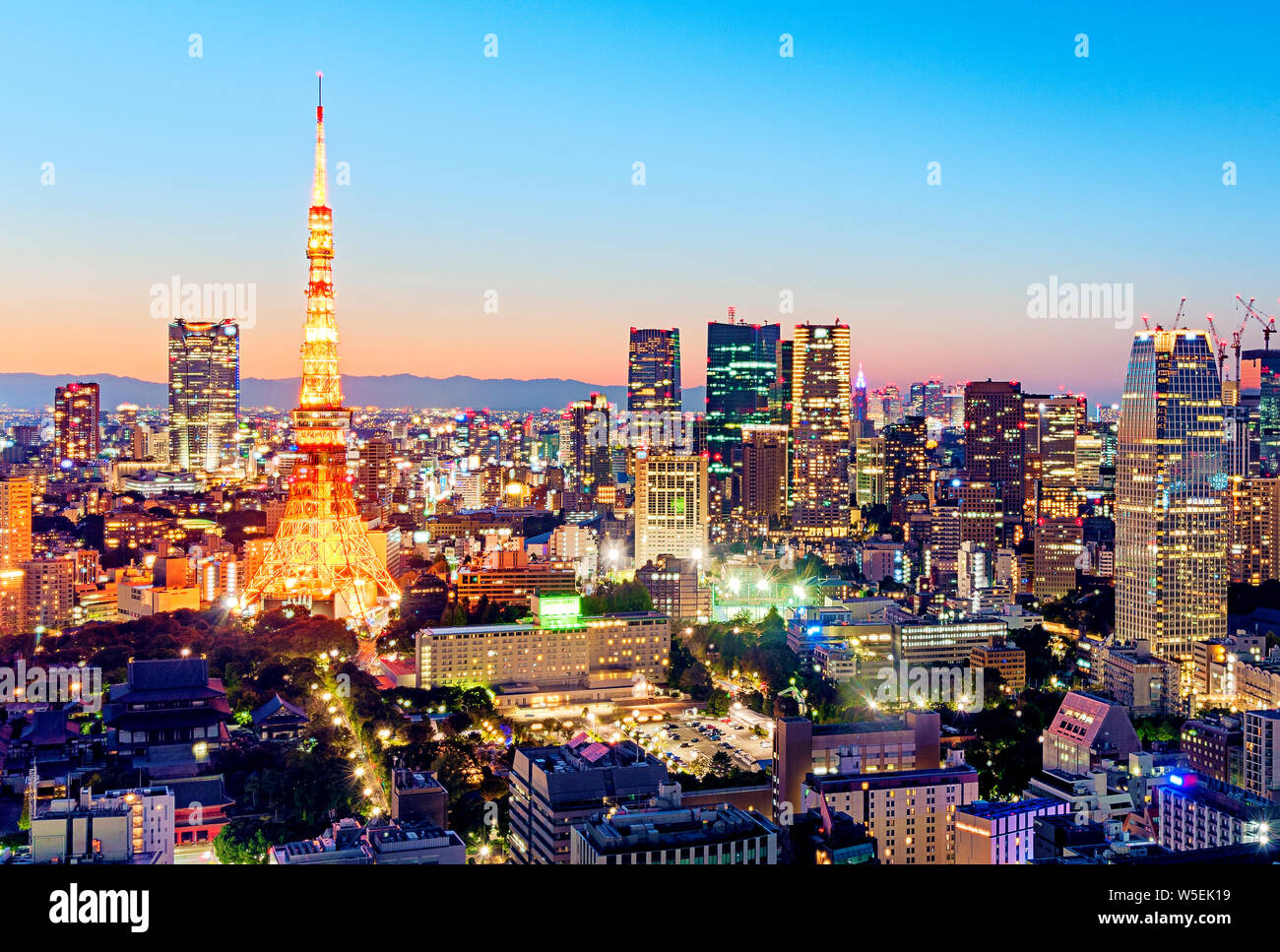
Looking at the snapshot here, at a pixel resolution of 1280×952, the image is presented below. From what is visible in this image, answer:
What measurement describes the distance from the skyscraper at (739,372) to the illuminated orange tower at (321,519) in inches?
554

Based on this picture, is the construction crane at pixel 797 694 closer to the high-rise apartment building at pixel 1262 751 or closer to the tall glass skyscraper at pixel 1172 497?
the high-rise apartment building at pixel 1262 751

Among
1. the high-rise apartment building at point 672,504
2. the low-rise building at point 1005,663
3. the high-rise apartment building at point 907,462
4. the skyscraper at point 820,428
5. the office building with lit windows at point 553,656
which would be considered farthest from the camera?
the high-rise apartment building at point 907,462

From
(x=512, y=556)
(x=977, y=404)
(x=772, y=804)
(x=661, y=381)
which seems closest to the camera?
(x=772, y=804)

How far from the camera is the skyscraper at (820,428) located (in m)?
22.3

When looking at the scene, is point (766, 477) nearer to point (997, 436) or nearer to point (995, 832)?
point (997, 436)

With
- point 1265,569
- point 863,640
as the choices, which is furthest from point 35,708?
point 1265,569

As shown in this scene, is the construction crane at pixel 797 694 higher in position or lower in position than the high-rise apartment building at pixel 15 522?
lower

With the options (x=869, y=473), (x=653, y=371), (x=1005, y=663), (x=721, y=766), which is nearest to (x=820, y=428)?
(x=869, y=473)

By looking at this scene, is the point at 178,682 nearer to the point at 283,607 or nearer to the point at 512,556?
the point at 283,607

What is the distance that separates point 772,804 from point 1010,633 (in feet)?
21.1

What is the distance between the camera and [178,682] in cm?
927

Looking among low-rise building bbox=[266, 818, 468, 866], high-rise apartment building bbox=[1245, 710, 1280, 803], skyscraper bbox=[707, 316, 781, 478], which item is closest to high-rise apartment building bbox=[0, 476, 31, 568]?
low-rise building bbox=[266, 818, 468, 866]

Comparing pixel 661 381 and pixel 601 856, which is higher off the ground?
pixel 661 381

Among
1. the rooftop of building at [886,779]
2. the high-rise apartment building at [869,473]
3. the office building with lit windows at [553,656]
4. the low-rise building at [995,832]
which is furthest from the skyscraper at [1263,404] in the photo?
the low-rise building at [995,832]
